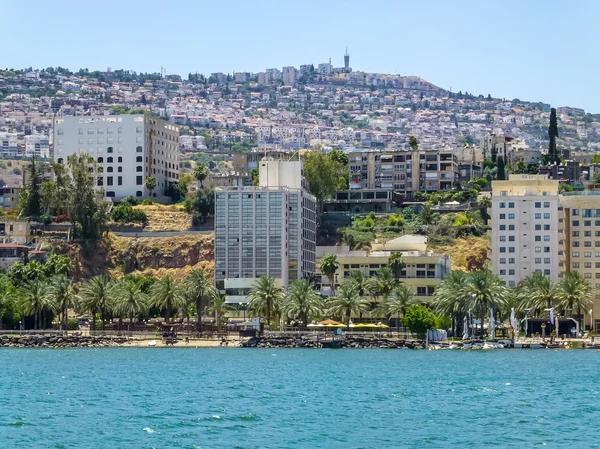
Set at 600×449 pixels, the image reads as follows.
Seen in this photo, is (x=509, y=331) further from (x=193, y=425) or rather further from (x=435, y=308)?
(x=193, y=425)

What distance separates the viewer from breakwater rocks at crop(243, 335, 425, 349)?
152 meters

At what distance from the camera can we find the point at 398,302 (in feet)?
515

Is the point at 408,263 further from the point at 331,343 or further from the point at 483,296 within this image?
the point at 331,343

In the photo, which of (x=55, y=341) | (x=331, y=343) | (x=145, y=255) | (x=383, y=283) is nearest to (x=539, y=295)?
(x=383, y=283)

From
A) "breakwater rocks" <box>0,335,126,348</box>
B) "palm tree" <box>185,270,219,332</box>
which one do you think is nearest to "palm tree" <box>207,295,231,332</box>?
"palm tree" <box>185,270,219,332</box>

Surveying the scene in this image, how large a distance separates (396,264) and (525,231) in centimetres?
2062

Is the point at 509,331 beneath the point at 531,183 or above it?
beneath

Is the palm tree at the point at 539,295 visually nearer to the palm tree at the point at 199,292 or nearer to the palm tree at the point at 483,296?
the palm tree at the point at 483,296

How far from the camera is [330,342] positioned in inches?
5960

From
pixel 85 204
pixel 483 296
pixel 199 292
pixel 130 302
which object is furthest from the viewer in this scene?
pixel 85 204

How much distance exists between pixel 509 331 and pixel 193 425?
93.7 m

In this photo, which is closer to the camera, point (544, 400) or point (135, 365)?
point (544, 400)

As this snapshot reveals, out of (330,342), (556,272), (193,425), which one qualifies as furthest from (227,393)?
(556,272)

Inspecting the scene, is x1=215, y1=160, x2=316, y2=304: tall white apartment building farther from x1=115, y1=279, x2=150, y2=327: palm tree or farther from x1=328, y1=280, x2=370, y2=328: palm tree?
x1=328, y1=280, x2=370, y2=328: palm tree
